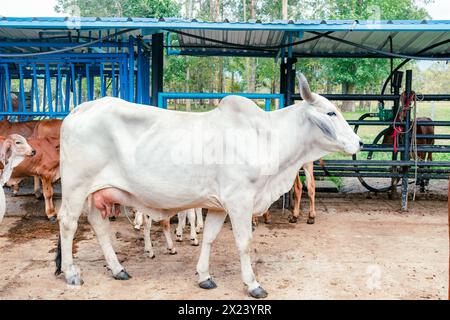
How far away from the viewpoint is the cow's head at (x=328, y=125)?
4.97m

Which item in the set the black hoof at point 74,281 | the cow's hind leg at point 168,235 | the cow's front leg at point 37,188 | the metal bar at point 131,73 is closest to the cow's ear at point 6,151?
the black hoof at point 74,281

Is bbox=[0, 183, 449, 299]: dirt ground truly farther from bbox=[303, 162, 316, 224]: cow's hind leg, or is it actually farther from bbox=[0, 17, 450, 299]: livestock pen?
bbox=[303, 162, 316, 224]: cow's hind leg

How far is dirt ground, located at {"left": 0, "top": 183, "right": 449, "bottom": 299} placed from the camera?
4852 millimetres

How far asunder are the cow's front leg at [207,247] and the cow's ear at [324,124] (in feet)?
4.03

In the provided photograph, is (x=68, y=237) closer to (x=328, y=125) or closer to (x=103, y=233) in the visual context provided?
(x=103, y=233)

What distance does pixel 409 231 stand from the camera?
7172 mm

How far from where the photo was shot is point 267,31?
8.27 m

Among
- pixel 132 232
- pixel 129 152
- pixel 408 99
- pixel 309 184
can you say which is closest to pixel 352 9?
pixel 408 99

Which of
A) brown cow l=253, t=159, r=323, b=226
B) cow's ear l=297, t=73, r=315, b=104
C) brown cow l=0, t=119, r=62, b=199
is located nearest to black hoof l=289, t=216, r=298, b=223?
brown cow l=253, t=159, r=323, b=226

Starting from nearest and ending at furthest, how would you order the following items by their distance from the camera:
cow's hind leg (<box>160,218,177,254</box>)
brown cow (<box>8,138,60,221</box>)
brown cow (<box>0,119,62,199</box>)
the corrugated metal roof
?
cow's hind leg (<box>160,218,177,254</box>) < the corrugated metal roof < brown cow (<box>8,138,60,221</box>) < brown cow (<box>0,119,62,199</box>)

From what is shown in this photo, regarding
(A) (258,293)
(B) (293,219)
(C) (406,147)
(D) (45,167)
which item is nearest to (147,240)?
(A) (258,293)

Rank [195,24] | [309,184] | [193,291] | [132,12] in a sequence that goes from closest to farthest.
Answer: [193,291]
[195,24]
[309,184]
[132,12]
